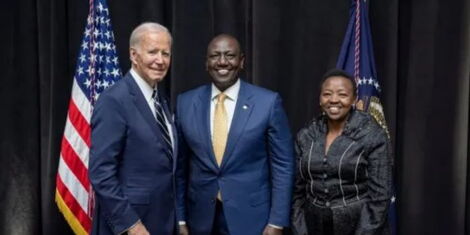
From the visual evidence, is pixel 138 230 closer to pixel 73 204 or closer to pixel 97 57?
pixel 73 204

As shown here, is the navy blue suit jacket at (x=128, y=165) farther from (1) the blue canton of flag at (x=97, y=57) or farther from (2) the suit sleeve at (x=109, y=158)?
(1) the blue canton of flag at (x=97, y=57)

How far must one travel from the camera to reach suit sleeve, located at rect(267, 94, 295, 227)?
2.31 m

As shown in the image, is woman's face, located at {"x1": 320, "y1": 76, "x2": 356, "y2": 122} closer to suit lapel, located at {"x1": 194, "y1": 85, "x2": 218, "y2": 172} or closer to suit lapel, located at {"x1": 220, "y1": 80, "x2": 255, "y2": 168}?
suit lapel, located at {"x1": 220, "y1": 80, "x2": 255, "y2": 168}

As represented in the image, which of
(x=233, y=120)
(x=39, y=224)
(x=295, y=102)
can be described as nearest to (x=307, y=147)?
(x=233, y=120)

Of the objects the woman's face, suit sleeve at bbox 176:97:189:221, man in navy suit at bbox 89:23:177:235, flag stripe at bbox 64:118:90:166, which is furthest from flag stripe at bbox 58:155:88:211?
the woman's face

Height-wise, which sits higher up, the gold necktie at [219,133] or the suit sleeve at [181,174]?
the gold necktie at [219,133]

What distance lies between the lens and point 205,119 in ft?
7.66

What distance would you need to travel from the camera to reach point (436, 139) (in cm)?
320

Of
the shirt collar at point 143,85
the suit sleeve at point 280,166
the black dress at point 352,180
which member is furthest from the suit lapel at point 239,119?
the shirt collar at point 143,85

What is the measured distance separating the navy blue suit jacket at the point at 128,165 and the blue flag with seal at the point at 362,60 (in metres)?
1.38

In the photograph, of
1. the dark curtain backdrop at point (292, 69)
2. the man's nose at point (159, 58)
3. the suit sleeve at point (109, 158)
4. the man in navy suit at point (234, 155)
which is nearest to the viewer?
the suit sleeve at point (109, 158)

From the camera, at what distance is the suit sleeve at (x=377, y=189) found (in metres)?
2.11

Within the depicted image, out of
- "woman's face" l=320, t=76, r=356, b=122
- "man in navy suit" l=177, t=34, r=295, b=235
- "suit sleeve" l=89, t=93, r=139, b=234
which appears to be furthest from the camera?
"man in navy suit" l=177, t=34, r=295, b=235

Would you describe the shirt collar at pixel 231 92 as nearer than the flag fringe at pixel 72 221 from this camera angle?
Yes
